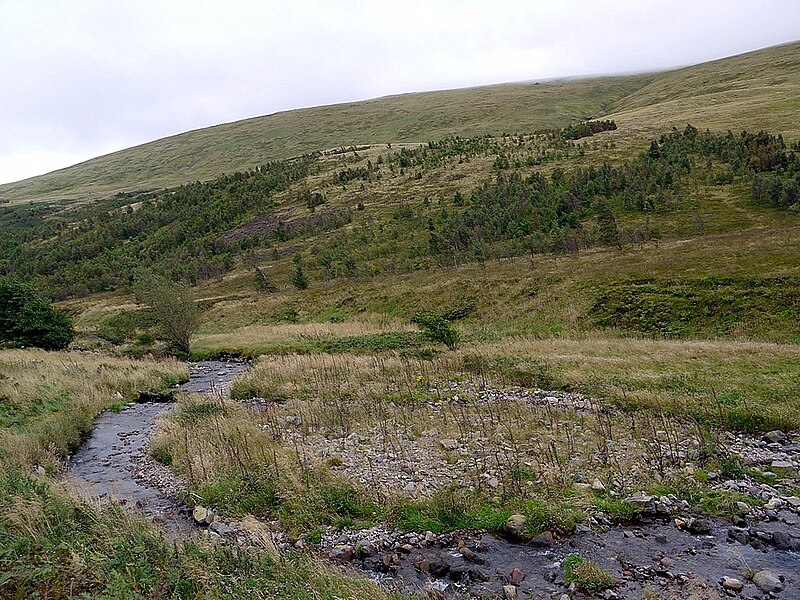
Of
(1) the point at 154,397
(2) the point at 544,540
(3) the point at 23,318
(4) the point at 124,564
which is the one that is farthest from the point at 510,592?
(3) the point at 23,318

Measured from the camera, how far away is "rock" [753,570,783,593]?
7.78m

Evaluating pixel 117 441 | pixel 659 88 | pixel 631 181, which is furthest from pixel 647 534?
pixel 659 88

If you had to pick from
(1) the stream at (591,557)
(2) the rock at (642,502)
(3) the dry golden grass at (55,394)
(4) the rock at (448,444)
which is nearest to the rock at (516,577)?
(1) the stream at (591,557)

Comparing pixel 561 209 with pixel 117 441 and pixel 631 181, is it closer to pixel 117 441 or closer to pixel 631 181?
pixel 631 181

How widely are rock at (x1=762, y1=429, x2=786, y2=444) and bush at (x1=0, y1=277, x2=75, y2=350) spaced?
135ft

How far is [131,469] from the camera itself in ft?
48.9

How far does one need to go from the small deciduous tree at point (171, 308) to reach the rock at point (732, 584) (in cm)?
3482

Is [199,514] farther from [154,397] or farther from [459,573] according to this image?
[154,397]

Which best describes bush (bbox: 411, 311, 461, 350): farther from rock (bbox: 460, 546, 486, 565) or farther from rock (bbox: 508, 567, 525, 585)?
rock (bbox: 508, 567, 525, 585)

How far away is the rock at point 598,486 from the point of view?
35.8 ft

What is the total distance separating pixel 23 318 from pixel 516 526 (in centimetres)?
3812

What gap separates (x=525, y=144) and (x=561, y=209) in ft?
154

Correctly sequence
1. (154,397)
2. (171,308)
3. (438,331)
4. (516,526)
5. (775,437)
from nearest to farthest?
(516,526), (775,437), (154,397), (438,331), (171,308)

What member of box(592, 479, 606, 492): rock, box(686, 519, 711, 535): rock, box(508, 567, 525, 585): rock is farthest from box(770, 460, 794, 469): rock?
box(508, 567, 525, 585): rock
